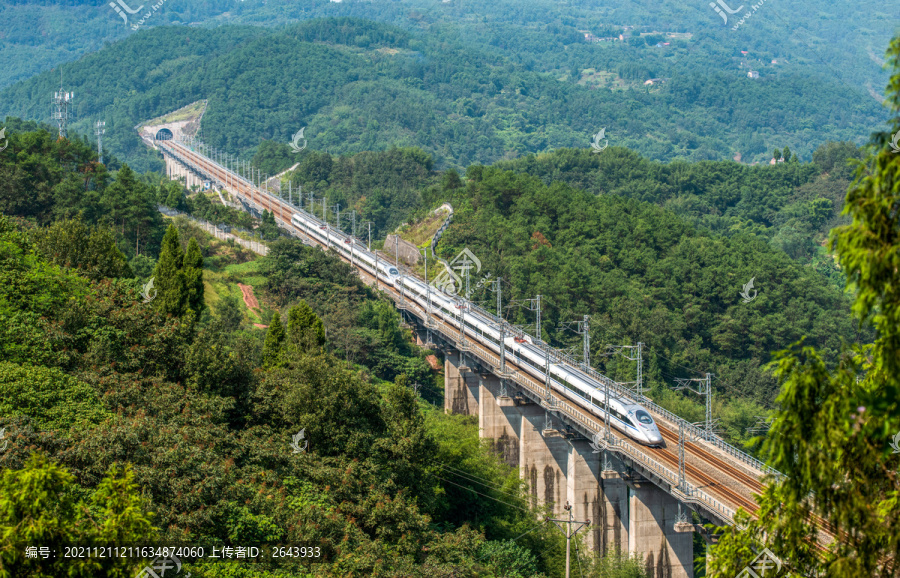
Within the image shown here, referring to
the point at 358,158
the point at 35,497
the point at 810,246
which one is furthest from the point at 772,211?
the point at 35,497

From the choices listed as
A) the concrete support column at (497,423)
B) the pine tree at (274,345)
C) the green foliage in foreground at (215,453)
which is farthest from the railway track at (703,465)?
the pine tree at (274,345)

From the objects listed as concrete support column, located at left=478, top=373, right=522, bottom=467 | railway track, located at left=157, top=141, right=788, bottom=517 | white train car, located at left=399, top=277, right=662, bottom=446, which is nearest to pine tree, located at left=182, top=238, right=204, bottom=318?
railway track, located at left=157, top=141, right=788, bottom=517

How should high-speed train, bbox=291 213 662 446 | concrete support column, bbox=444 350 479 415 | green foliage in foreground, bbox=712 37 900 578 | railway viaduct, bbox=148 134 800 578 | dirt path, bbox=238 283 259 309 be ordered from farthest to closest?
dirt path, bbox=238 283 259 309 → concrete support column, bbox=444 350 479 415 → high-speed train, bbox=291 213 662 446 → railway viaduct, bbox=148 134 800 578 → green foliage in foreground, bbox=712 37 900 578

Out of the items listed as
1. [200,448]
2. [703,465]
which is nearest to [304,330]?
[200,448]

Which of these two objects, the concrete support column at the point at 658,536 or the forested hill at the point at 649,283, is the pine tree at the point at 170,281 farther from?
the forested hill at the point at 649,283

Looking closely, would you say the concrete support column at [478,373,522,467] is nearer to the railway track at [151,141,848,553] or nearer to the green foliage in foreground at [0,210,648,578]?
the railway track at [151,141,848,553]

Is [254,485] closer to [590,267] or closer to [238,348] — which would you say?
[238,348]

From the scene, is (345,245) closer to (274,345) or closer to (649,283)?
(649,283)
